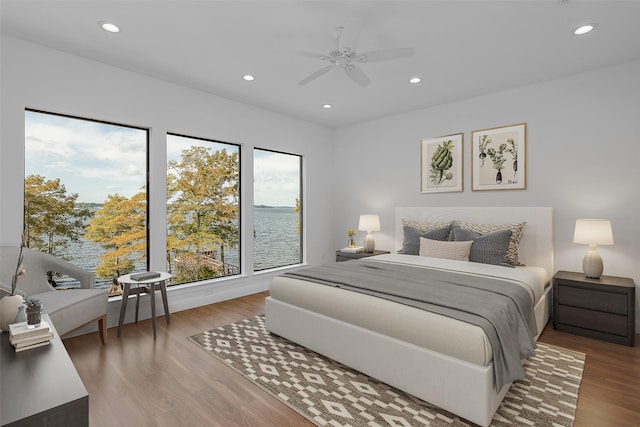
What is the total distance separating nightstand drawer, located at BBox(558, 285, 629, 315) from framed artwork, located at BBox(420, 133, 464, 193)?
68.6 inches

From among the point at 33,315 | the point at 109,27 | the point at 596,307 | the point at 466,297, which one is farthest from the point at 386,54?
the point at 596,307

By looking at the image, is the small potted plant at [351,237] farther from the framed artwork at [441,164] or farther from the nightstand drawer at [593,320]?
the nightstand drawer at [593,320]

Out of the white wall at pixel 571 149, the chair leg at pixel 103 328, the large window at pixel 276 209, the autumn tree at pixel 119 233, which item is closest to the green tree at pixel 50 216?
A: the autumn tree at pixel 119 233

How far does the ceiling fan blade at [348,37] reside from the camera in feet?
7.61

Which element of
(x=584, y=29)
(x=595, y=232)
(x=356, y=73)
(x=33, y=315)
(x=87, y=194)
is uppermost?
(x=584, y=29)

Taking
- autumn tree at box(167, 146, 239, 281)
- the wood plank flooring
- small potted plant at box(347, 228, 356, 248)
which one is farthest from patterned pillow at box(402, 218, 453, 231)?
autumn tree at box(167, 146, 239, 281)

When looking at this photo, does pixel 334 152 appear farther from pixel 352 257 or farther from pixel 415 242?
pixel 415 242

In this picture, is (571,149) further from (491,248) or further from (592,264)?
(491,248)

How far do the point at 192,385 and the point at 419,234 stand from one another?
3.12 meters

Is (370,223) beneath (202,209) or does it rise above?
beneath

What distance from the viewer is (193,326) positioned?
3338mm

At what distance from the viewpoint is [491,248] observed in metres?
3.48

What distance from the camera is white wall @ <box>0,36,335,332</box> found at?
2.78 meters

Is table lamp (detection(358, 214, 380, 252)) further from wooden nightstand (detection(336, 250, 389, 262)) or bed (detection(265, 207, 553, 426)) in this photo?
bed (detection(265, 207, 553, 426))
